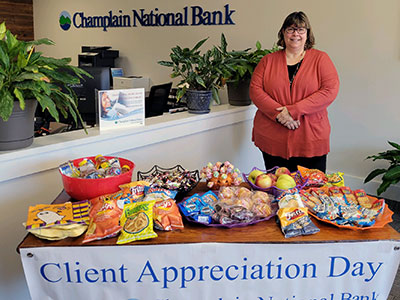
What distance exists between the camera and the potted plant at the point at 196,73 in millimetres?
2822

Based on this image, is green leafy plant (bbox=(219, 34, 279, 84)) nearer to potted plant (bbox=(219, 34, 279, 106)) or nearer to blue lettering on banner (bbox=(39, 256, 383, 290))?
potted plant (bbox=(219, 34, 279, 106))

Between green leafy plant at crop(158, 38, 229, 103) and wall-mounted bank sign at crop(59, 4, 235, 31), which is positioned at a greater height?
wall-mounted bank sign at crop(59, 4, 235, 31)

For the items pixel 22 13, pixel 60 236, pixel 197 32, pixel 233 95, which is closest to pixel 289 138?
pixel 233 95

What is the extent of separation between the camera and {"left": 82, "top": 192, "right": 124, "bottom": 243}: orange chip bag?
4.31 ft

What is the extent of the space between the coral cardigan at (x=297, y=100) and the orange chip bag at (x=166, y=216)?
4.47 ft

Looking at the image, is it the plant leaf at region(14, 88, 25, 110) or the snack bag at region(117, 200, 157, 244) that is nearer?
the snack bag at region(117, 200, 157, 244)

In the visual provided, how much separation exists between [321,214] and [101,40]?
534 centimetres

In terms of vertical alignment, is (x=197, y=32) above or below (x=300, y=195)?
above

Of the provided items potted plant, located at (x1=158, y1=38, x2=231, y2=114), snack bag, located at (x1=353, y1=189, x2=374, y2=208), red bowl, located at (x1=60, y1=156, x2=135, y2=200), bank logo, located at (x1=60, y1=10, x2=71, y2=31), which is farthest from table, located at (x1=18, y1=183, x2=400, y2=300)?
bank logo, located at (x1=60, y1=10, x2=71, y2=31)

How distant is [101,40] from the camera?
6082 mm

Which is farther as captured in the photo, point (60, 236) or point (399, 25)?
point (399, 25)

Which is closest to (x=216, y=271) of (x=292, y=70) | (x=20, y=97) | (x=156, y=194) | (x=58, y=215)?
(x=156, y=194)

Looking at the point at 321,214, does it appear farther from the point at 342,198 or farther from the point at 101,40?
the point at 101,40

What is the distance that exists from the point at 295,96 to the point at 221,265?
1.53 meters
